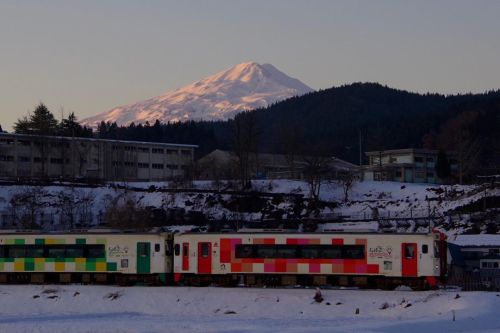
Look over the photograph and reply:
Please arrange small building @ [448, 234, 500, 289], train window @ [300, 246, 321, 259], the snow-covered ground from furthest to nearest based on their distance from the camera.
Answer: the snow-covered ground
small building @ [448, 234, 500, 289]
train window @ [300, 246, 321, 259]

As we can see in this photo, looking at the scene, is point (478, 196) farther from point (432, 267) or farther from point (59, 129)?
point (59, 129)

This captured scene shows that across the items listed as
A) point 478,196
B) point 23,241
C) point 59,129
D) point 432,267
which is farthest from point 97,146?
point 432,267

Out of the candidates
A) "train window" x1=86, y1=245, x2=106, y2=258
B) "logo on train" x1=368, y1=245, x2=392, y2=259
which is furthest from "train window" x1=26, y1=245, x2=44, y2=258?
"logo on train" x1=368, y1=245, x2=392, y2=259

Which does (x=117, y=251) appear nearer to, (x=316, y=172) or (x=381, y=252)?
(x=381, y=252)

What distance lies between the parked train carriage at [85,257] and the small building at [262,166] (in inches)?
2406

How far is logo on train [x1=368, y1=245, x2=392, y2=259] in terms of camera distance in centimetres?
4800

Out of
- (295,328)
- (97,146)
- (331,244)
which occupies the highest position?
(97,146)

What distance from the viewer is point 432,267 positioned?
47.2 m

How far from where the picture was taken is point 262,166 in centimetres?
14825

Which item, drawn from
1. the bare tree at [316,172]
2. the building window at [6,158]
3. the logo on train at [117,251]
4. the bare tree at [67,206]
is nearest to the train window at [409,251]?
the logo on train at [117,251]

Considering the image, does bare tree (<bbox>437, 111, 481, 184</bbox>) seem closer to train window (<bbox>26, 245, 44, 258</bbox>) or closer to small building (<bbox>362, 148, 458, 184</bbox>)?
small building (<bbox>362, 148, 458, 184</bbox>)

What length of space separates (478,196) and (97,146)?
62.7 m

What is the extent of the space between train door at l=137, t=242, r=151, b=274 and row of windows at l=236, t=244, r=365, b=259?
5.28 m

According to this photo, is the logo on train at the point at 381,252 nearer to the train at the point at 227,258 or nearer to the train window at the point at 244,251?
the train at the point at 227,258
